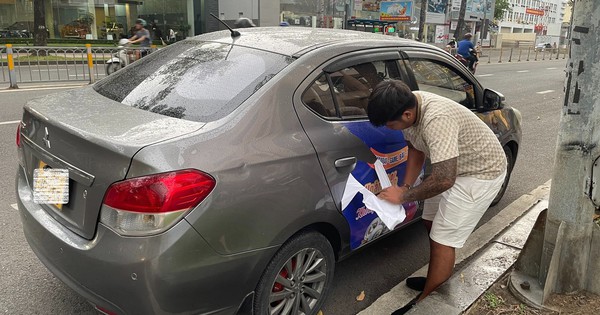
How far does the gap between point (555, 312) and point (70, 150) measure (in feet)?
9.01

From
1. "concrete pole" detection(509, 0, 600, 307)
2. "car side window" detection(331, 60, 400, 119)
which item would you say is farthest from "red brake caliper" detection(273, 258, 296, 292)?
"concrete pole" detection(509, 0, 600, 307)

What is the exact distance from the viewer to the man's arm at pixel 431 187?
2.52 meters

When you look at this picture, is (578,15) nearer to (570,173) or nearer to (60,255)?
(570,173)

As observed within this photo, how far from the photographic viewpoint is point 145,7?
1182 inches

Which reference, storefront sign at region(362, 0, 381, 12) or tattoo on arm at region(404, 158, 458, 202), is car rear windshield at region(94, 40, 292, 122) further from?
storefront sign at region(362, 0, 381, 12)

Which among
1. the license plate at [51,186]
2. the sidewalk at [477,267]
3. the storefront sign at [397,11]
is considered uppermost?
the storefront sign at [397,11]

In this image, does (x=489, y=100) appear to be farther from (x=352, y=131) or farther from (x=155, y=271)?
(x=155, y=271)

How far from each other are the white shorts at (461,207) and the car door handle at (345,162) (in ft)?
2.07

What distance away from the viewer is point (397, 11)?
131 ft

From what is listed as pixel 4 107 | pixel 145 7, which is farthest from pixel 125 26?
pixel 4 107

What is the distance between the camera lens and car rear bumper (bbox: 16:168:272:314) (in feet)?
6.51

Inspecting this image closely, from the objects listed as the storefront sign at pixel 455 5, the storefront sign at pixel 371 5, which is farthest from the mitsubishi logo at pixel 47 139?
the storefront sign at pixel 455 5

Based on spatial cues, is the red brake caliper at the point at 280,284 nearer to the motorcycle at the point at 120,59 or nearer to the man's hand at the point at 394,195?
the man's hand at the point at 394,195

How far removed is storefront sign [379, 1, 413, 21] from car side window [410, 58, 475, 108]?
36980mm
